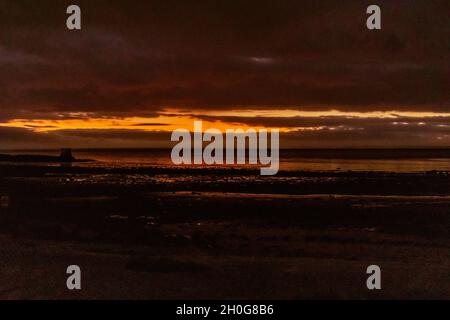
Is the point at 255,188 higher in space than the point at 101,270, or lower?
higher

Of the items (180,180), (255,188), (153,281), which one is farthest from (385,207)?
(180,180)

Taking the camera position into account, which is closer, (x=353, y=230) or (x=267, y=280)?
(x=267, y=280)

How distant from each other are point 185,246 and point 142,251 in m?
0.95

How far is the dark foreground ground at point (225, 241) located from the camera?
9312 mm

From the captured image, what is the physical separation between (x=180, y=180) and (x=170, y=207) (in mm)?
8881

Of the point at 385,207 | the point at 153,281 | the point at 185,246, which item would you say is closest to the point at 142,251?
the point at 185,246

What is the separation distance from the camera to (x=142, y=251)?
11469 millimetres

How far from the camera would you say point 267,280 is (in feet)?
31.6

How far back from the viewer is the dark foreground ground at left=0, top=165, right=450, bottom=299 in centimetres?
931

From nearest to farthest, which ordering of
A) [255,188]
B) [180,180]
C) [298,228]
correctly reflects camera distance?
1. [298,228]
2. [255,188]
3. [180,180]

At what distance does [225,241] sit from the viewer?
40.4 ft
